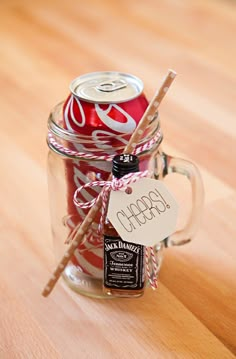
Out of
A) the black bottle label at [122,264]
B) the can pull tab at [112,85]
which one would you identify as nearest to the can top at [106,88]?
the can pull tab at [112,85]

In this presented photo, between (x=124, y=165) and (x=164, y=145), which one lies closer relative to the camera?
(x=124, y=165)

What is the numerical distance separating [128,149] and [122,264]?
0.12m

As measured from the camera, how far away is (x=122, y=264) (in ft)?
2.20

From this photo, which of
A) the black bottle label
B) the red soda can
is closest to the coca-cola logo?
the red soda can

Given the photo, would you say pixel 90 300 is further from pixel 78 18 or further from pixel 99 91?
pixel 78 18

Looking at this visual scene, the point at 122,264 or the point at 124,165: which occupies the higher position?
the point at 124,165

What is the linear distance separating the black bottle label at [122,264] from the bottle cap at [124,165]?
0.07m

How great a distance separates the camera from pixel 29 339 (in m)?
0.68

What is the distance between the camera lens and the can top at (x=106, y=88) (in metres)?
0.67

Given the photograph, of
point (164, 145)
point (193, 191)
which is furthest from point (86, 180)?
point (164, 145)

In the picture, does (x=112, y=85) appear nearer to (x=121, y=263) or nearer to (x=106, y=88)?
(x=106, y=88)

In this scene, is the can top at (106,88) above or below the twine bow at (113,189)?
above

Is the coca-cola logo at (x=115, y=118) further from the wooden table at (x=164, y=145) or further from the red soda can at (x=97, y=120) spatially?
the wooden table at (x=164, y=145)

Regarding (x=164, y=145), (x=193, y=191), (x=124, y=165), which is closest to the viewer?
(x=124, y=165)
